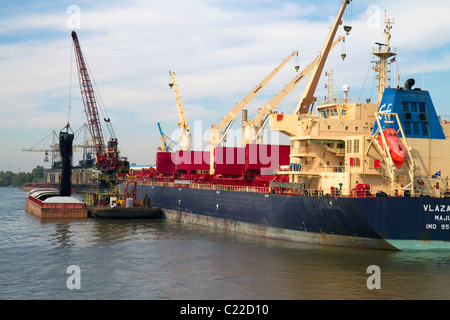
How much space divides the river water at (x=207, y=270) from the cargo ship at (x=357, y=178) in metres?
1.41

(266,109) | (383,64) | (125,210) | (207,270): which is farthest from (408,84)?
(125,210)

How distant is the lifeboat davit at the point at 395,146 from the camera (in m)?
34.3

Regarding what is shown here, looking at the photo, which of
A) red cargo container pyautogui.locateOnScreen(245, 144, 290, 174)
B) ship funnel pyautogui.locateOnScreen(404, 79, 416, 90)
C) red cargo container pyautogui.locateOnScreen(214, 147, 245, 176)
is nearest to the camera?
ship funnel pyautogui.locateOnScreen(404, 79, 416, 90)

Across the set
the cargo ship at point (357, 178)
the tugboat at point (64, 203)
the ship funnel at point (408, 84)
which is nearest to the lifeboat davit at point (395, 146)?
the cargo ship at point (357, 178)

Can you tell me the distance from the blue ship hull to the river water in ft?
2.96

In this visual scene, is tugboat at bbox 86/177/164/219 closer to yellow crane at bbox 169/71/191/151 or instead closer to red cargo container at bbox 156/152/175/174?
red cargo container at bbox 156/152/175/174

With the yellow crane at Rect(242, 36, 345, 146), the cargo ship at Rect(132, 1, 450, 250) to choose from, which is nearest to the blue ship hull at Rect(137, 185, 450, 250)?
the cargo ship at Rect(132, 1, 450, 250)

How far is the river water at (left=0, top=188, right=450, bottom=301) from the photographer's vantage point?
82.1 ft

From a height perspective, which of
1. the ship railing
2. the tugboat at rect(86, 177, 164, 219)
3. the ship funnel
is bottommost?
the tugboat at rect(86, 177, 164, 219)

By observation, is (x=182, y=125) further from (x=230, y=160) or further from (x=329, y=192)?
(x=329, y=192)
